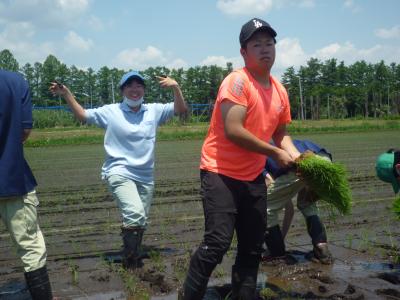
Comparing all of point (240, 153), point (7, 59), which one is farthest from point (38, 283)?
point (7, 59)

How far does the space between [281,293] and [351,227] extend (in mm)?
2773

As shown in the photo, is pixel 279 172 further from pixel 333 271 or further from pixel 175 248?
pixel 175 248

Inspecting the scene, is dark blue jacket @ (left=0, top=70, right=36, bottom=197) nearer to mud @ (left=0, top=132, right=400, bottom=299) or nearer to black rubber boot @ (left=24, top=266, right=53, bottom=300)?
black rubber boot @ (left=24, top=266, right=53, bottom=300)

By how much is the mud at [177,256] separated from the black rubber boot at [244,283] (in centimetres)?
30

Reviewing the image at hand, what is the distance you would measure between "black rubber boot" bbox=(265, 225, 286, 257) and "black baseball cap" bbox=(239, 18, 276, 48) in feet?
7.38

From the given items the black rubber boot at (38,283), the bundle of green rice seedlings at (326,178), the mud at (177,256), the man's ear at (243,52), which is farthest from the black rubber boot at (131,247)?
the man's ear at (243,52)

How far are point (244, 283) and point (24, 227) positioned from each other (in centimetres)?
174

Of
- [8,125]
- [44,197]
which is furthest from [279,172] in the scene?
[44,197]

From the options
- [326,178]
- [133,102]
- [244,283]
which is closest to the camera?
[244,283]

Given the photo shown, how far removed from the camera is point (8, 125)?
12.4ft

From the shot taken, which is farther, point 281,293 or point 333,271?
point 333,271

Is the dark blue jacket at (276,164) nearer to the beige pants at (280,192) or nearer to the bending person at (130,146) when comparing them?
the beige pants at (280,192)

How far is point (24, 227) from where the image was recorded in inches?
148

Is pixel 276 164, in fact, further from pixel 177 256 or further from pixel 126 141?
pixel 126 141
